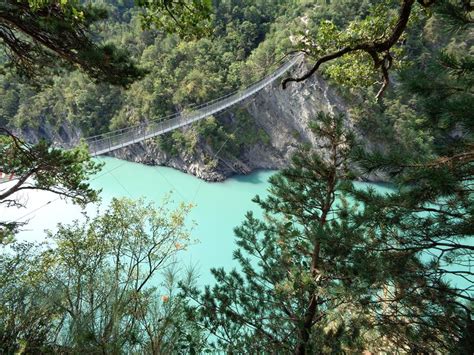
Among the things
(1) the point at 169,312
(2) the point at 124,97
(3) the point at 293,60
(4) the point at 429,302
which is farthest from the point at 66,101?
(4) the point at 429,302

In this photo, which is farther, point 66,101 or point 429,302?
point 66,101

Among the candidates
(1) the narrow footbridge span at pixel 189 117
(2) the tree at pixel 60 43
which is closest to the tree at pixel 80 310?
(2) the tree at pixel 60 43

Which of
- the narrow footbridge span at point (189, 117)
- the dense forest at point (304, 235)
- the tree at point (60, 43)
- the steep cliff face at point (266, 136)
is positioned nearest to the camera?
the dense forest at point (304, 235)

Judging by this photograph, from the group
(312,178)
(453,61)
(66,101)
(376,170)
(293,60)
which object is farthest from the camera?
(66,101)

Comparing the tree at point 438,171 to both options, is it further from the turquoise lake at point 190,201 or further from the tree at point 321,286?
the turquoise lake at point 190,201

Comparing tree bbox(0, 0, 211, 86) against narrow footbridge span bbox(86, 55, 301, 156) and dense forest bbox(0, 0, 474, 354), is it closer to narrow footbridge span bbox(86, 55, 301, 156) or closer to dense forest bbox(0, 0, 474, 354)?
dense forest bbox(0, 0, 474, 354)

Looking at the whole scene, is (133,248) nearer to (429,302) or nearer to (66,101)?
(429,302)
